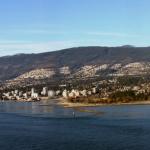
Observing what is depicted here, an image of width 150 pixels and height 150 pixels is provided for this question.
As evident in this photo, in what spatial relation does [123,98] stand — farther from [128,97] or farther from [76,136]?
[76,136]

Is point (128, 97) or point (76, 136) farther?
point (128, 97)

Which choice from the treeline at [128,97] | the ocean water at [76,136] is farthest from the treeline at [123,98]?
the ocean water at [76,136]

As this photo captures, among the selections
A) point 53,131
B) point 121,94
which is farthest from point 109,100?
point 53,131

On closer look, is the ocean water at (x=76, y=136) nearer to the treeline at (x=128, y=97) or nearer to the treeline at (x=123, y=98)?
the treeline at (x=123, y=98)

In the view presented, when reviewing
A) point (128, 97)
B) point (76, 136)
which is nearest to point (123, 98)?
point (128, 97)

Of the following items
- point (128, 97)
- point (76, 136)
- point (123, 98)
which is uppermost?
point (128, 97)

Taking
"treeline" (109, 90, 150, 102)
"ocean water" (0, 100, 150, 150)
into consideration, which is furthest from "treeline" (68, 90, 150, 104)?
"ocean water" (0, 100, 150, 150)

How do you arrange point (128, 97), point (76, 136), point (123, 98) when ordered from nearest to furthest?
point (76, 136) → point (123, 98) → point (128, 97)

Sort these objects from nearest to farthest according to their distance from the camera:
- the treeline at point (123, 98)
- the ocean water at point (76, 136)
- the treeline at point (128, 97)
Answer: the ocean water at point (76, 136)
the treeline at point (123, 98)
the treeline at point (128, 97)

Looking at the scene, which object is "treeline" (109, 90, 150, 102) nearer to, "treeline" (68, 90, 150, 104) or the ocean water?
"treeline" (68, 90, 150, 104)

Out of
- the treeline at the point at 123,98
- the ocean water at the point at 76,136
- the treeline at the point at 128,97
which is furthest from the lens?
the treeline at the point at 128,97

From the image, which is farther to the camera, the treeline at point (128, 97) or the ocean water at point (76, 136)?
the treeline at point (128, 97)
